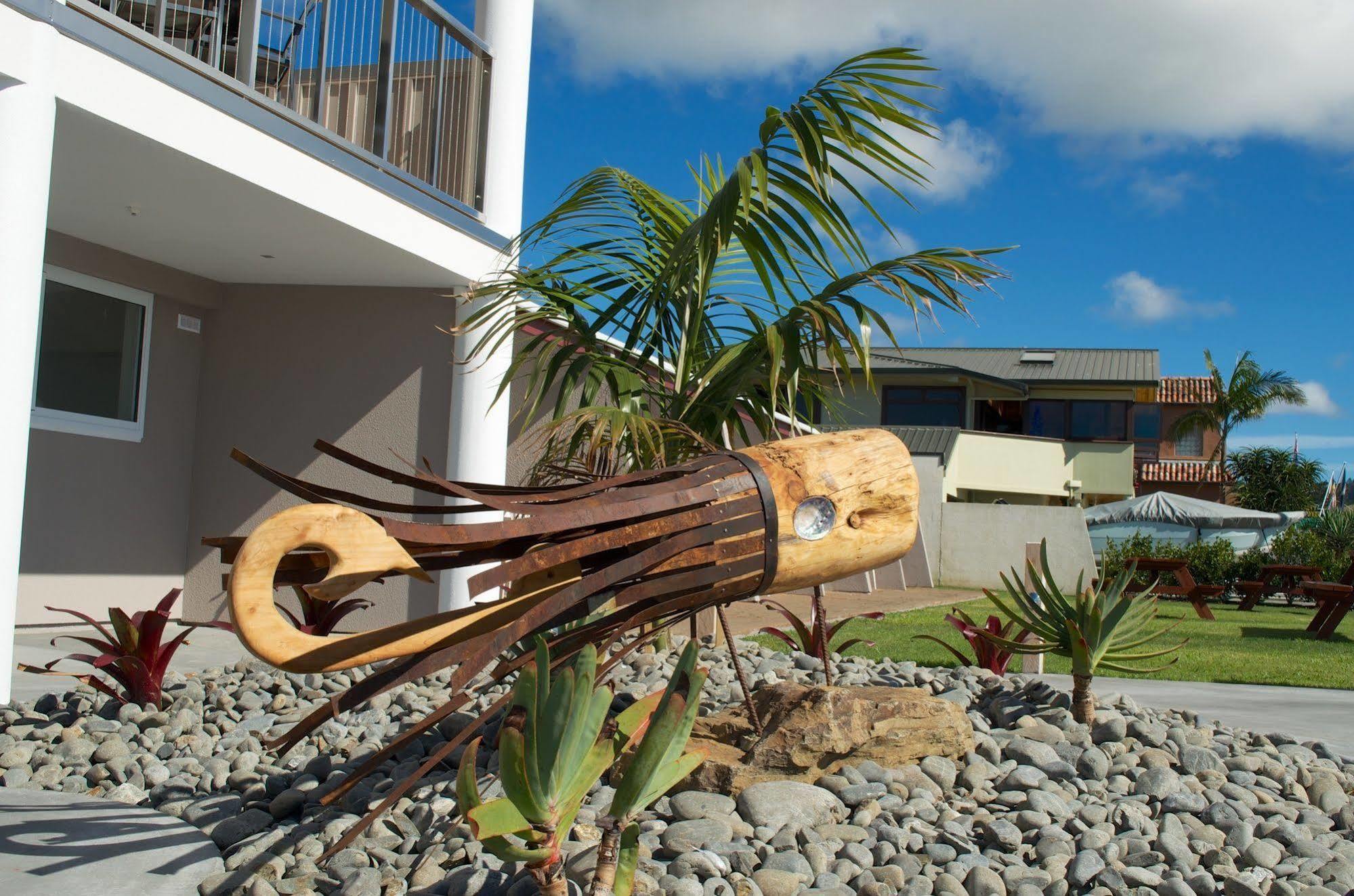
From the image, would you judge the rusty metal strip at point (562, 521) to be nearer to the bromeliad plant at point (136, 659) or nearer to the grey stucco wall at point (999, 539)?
the bromeliad plant at point (136, 659)

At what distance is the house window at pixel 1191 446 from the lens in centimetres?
4388

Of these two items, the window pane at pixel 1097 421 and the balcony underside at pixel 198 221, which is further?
the window pane at pixel 1097 421

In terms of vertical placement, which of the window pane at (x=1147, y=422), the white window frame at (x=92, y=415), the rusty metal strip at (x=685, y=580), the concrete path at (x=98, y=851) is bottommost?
the concrete path at (x=98, y=851)

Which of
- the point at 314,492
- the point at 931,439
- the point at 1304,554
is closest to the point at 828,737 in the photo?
the point at 314,492

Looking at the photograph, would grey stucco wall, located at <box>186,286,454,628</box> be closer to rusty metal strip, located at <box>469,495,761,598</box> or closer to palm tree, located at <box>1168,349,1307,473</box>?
rusty metal strip, located at <box>469,495,761,598</box>

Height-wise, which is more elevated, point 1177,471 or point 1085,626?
point 1177,471

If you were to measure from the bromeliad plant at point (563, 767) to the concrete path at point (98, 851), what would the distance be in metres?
1.24

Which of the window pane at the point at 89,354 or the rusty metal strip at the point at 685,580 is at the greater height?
the window pane at the point at 89,354

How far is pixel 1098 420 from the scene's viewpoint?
35.6 m

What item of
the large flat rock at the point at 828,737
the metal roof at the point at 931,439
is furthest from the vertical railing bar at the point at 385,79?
the metal roof at the point at 931,439

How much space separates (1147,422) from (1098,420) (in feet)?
15.6

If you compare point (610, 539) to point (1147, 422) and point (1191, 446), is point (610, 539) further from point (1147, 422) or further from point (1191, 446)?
point (1191, 446)

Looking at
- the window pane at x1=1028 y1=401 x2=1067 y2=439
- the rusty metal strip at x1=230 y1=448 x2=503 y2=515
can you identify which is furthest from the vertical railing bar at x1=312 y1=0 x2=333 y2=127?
the window pane at x1=1028 y1=401 x2=1067 y2=439

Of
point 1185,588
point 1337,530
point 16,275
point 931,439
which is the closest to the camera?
point 16,275
